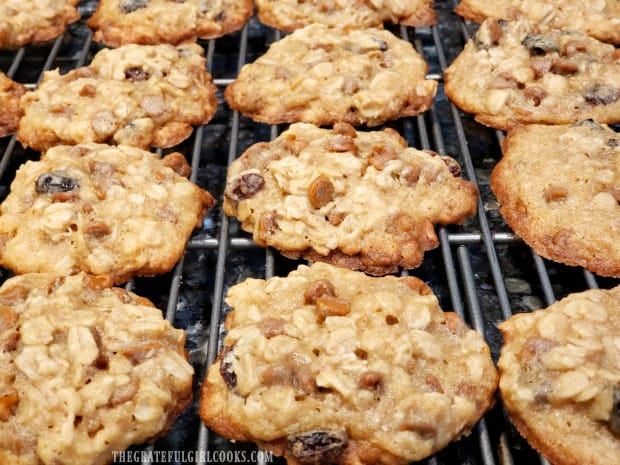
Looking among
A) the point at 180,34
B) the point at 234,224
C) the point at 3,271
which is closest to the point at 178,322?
the point at 234,224

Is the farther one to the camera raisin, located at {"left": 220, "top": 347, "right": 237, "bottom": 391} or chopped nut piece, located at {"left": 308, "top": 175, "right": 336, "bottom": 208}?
chopped nut piece, located at {"left": 308, "top": 175, "right": 336, "bottom": 208}

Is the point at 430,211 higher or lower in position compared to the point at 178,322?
higher

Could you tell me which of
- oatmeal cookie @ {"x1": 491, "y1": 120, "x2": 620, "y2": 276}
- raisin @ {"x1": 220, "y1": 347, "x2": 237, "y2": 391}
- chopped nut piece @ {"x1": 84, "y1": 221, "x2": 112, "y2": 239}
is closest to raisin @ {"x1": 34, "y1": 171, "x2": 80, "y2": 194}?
chopped nut piece @ {"x1": 84, "y1": 221, "x2": 112, "y2": 239}

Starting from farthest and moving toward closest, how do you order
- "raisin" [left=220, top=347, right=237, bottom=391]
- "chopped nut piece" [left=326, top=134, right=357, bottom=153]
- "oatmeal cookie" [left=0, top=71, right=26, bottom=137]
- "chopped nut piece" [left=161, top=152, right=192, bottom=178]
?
"oatmeal cookie" [left=0, top=71, right=26, bottom=137], "chopped nut piece" [left=161, top=152, right=192, bottom=178], "chopped nut piece" [left=326, top=134, right=357, bottom=153], "raisin" [left=220, top=347, right=237, bottom=391]

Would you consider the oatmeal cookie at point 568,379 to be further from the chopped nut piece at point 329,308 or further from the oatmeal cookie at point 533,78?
the oatmeal cookie at point 533,78

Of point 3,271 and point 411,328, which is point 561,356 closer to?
point 411,328

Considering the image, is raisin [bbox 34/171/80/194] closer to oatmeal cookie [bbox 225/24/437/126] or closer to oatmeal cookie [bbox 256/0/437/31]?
oatmeal cookie [bbox 225/24/437/126]

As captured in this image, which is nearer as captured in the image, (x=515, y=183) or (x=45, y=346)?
(x=45, y=346)

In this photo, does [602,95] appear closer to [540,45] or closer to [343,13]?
[540,45]

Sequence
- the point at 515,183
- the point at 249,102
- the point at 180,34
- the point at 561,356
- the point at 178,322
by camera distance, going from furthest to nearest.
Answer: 1. the point at 180,34
2. the point at 249,102
3. the point at 515,183
4. the point at 178,322
5. the point at 561,356
